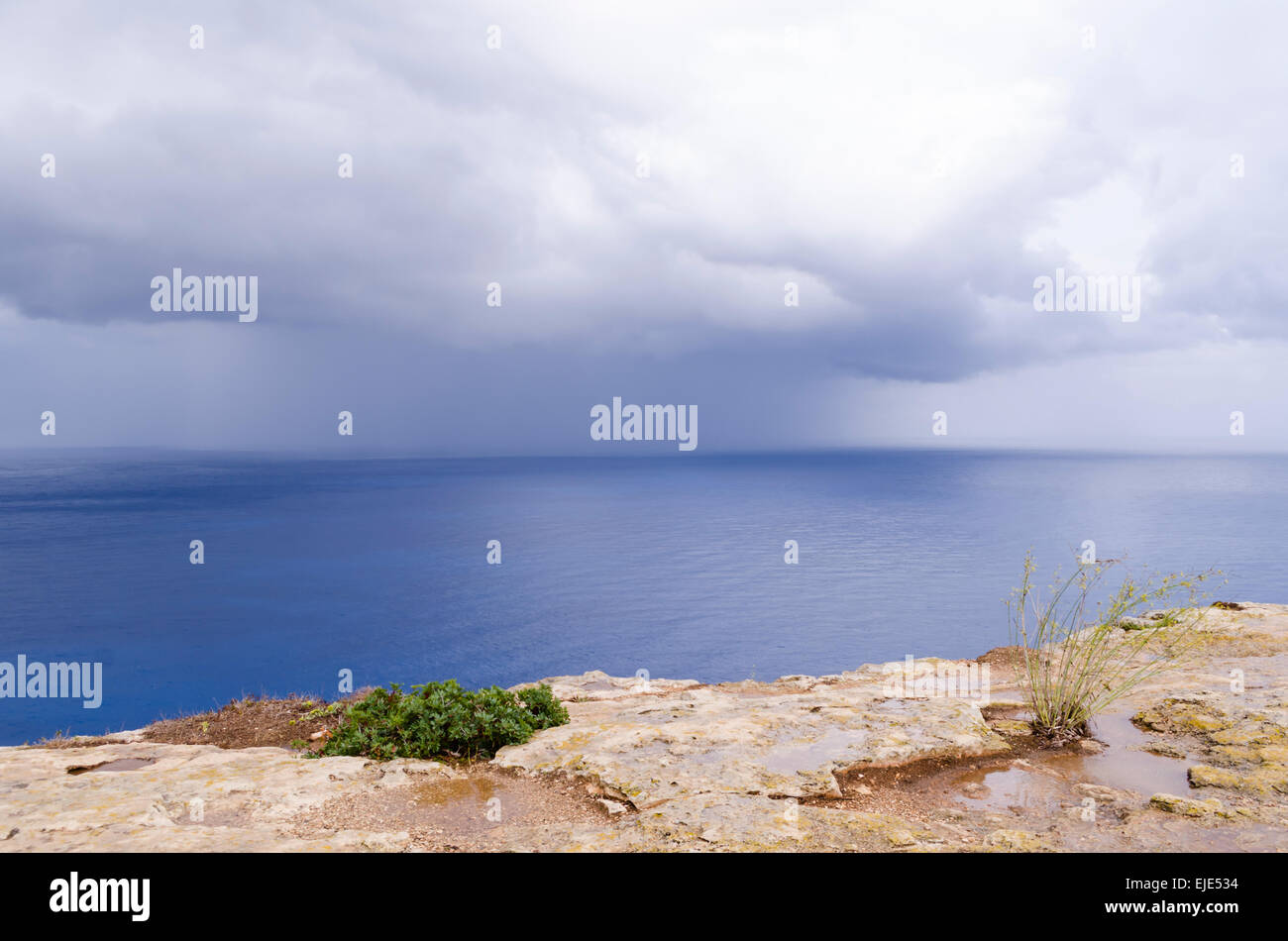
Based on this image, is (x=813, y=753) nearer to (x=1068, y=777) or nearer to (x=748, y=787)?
(x=748, y=787)

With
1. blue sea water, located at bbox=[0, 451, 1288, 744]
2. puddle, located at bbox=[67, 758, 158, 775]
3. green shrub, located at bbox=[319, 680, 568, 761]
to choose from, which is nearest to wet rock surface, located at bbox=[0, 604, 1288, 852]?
puddle, located at bbox=[67, 758, 158, 775]

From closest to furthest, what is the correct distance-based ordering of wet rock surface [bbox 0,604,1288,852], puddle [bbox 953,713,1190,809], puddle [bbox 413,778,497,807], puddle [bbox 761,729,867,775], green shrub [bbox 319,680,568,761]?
wet rock surface [bbox 0,604,1288,852]
puddle [bbox 953,713,1190,809]
puddle [bbox 413,778,497,807]
puddle [bbox 761,729,867,775]
green shrub [bbox 319,680,568,761]

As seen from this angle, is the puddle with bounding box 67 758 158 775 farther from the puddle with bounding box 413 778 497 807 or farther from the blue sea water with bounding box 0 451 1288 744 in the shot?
the blue sea water with bounding box 0 451 1288 744

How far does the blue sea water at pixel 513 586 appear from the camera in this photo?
180 ft

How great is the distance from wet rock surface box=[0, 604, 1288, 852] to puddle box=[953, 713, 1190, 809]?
33mm

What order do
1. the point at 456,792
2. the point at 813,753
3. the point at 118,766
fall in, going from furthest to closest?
the point at 118,766 < the point at 813,753 < the point at 456,792

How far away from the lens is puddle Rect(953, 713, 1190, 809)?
761 cm

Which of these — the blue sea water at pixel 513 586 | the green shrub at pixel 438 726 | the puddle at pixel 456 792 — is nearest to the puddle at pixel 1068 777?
the puddle at pixel 456 792

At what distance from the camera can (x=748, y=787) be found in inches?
303

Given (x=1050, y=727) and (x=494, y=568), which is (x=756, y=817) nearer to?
(x=1050, y=727)

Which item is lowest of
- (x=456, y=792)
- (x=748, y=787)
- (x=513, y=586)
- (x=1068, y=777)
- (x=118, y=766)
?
(x=513, y=586)

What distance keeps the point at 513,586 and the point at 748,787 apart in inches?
2911

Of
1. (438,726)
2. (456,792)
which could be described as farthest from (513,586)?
(456,792)

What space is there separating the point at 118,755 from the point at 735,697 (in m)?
10.2
